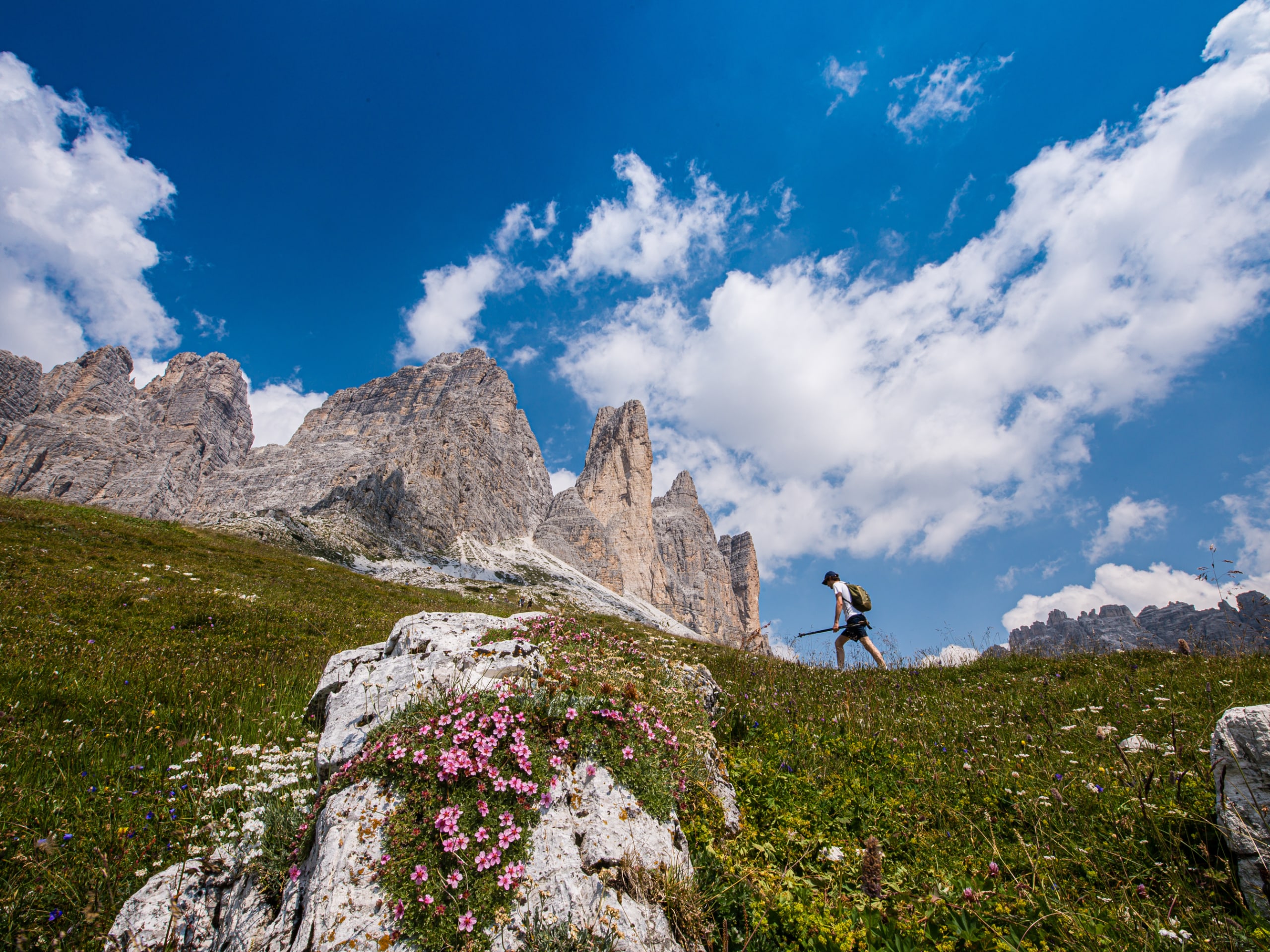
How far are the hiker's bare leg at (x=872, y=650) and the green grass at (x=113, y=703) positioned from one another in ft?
40.7

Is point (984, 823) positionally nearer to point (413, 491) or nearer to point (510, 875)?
point (510, 875)

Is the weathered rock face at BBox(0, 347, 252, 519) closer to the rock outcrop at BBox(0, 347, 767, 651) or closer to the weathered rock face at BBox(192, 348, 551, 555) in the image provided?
the rock outcrop at BBox(0, 347, 767, 651)

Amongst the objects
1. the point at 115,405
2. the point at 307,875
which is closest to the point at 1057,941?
the point at 307,875

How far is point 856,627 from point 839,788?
8.61 m

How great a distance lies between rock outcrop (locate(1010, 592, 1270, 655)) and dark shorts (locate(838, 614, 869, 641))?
4.16 metres

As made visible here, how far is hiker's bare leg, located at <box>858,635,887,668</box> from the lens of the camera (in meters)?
13.0

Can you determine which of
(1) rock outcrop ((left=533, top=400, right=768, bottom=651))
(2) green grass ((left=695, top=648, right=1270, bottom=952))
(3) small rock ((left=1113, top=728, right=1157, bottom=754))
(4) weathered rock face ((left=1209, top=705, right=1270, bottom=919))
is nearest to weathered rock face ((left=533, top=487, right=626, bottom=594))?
(1) rock outcrop ((left=533, top=400, right=768, bottom=651))

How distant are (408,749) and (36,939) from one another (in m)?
2.35

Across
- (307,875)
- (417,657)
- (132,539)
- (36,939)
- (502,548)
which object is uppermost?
(502,548)

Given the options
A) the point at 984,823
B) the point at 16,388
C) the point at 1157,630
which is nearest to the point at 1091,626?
the point at 1157,630

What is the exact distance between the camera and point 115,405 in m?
186

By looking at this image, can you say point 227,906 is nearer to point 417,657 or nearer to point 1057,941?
point 417,657

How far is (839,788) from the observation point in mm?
5785

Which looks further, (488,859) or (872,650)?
(872,650)
